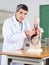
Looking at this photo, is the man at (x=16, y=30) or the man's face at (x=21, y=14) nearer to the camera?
the man at (x=16, y=30)

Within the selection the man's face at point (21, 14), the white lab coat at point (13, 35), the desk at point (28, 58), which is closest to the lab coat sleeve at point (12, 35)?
the white lab coat at point (13, 35)

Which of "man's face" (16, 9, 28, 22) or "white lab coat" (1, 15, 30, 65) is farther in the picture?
"man's face" (16, 9, 28, 22)

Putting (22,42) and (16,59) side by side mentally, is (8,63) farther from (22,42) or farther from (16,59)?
(22,42)

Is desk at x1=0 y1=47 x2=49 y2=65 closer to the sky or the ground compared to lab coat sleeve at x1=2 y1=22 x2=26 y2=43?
closer to the ground

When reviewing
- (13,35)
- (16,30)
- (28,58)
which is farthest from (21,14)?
(28,58)

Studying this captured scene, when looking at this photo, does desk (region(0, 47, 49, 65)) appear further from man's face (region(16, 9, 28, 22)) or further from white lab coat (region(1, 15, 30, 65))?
man's face (region(16, 9, 28, 22))

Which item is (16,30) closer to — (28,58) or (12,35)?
(12,35)

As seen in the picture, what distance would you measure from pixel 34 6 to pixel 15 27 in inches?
76.6

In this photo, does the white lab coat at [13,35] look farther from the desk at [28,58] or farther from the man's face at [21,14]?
the desk at [28,58]

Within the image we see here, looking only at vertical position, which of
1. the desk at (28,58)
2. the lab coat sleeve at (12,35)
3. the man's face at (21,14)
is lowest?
the desk at (28,58)

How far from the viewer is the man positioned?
2.80m

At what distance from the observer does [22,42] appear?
9.74 ft

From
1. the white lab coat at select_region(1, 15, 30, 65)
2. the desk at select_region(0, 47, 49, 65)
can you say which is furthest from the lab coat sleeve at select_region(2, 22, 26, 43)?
the desk at select_region(0, 47, 49, 65)

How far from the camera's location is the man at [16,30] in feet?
9.20
